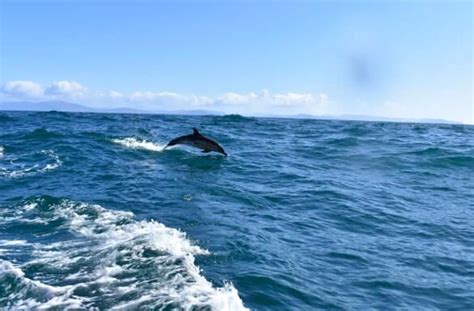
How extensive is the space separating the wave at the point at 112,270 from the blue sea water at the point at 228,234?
1.4 inches

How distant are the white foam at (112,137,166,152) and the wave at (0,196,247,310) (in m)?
15.1

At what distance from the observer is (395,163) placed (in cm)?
2592

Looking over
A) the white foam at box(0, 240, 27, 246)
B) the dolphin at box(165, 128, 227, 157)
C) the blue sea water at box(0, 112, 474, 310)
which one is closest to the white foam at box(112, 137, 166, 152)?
the dolphin at box(165, 128, 227, 157)

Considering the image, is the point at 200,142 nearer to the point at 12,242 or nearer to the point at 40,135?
the point at 40,135

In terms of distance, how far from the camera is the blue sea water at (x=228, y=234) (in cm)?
852

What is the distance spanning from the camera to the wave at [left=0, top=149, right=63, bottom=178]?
1946cm

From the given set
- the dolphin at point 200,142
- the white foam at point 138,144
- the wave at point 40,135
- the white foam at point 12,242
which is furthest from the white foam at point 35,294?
the wave at point 40,135

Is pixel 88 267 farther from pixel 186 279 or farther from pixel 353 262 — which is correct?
pixel 353 262

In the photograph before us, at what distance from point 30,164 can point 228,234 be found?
44.8 feet

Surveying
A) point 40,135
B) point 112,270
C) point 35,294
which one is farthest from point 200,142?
point 35,294

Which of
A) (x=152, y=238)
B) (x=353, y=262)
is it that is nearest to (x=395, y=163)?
(x=353, y=262)

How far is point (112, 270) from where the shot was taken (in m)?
9.12

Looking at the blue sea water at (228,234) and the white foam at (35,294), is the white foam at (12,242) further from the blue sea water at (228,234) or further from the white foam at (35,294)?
the white foam at (35,294)

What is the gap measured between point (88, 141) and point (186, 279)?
2291cm
